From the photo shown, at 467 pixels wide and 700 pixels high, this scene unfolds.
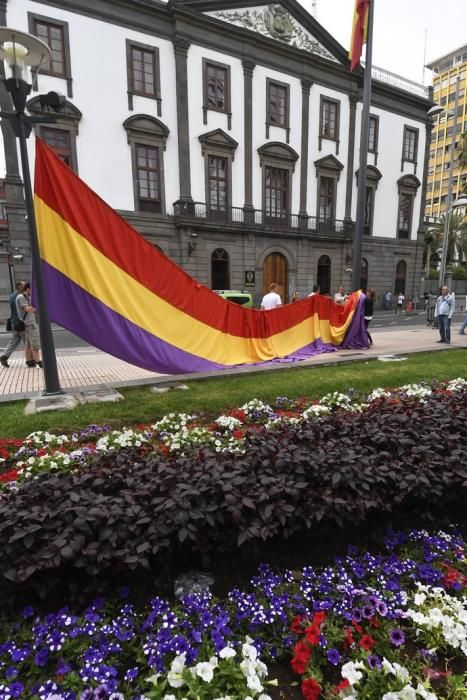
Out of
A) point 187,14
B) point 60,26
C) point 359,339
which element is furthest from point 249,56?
point 359,339

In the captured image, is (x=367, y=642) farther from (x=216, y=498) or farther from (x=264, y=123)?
(x=264, y=123)

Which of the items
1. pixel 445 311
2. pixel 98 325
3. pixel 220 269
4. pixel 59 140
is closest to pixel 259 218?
pixel 220 269

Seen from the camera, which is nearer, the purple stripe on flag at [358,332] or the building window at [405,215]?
the purple stripe on flag at [358,332]

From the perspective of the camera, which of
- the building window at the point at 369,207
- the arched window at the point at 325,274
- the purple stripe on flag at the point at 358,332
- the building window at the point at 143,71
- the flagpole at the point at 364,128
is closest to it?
the flagpole at the point at 364,128

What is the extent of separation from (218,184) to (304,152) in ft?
22.3

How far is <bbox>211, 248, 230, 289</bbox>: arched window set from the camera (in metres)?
24.4

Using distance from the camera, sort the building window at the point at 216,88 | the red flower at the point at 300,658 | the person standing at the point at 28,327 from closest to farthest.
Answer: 1. the red flower at the point at 300,658
2. the person standing at the point at 28,327
3. the building window at the point at 216,88

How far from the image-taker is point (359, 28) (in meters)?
11.0

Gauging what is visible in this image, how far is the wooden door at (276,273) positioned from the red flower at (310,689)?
24.8m

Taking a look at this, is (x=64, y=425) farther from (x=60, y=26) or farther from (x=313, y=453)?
(x=60, y=26)

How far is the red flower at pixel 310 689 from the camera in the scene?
5.23ft

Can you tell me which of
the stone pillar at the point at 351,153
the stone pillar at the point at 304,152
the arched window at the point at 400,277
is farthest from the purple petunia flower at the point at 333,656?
the arched window at the point at 400,277

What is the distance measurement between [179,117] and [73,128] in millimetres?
5811

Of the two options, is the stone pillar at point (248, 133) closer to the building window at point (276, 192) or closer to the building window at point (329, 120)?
the building window at point (276, 192)
